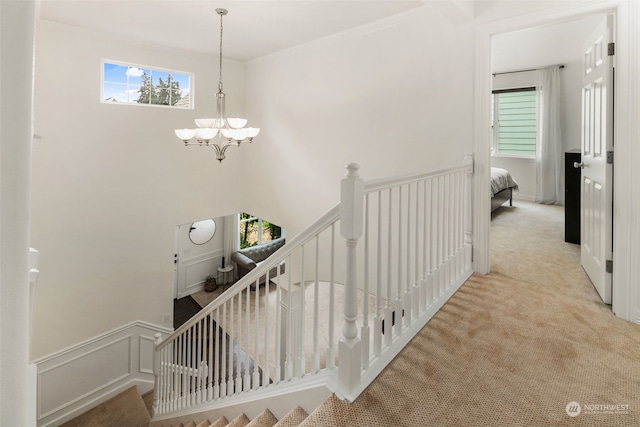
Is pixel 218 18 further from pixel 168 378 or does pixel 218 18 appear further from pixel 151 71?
pixel 168 378

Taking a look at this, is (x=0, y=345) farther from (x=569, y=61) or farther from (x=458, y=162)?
(x=569, y=61)

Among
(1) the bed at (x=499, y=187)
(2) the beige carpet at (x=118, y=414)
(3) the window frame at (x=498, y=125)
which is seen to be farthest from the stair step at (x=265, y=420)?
(3) the window frame at (x=498, y=125)

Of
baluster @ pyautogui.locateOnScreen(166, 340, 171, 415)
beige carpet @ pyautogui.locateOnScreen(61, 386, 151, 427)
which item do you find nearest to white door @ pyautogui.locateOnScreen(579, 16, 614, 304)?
baluster @ pyautogui.locateOnScreen(166, 340, 171, 415)

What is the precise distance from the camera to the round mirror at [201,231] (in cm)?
795

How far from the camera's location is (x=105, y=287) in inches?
180

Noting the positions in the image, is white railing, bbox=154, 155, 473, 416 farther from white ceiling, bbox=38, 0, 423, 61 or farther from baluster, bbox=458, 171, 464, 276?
white ceiling, bbox=38, 0, 423, 61

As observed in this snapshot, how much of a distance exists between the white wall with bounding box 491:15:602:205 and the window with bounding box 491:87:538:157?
16 centimetres

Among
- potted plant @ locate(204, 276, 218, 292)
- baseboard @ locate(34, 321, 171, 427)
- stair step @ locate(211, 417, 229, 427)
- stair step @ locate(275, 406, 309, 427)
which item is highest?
stair step @ locate(275, 406, 309, 427)

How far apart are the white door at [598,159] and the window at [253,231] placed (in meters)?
6.52

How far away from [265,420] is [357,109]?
3.21m

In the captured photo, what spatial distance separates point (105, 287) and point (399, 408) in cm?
438

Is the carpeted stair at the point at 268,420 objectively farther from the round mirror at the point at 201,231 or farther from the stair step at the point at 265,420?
the round mirror at the point at 201,231

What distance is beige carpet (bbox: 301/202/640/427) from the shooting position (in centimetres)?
150

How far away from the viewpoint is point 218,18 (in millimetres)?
3770
